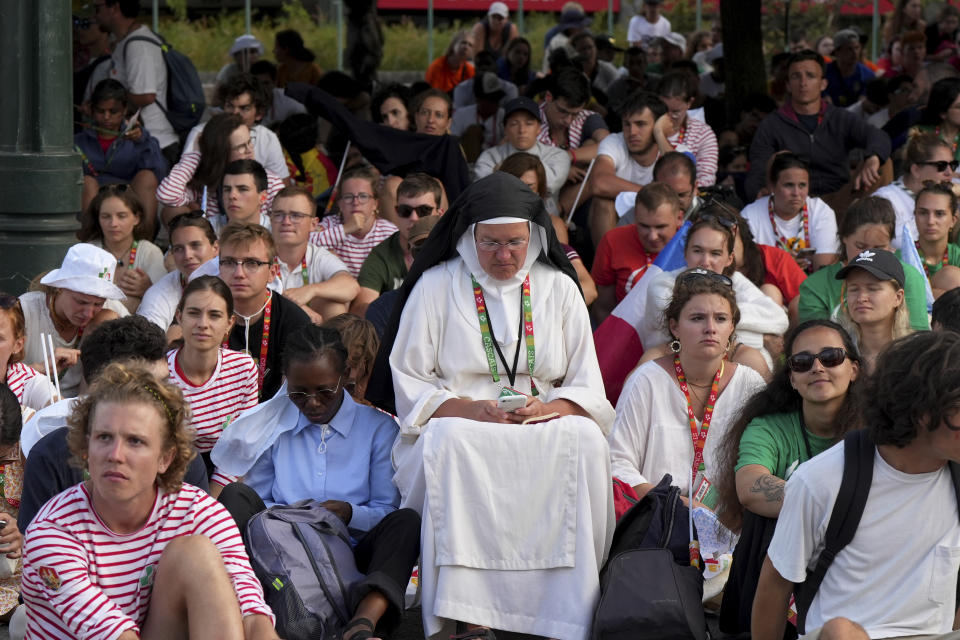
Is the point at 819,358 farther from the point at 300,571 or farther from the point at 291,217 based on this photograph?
the point at 291,217

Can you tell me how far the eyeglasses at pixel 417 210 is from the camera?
755cm

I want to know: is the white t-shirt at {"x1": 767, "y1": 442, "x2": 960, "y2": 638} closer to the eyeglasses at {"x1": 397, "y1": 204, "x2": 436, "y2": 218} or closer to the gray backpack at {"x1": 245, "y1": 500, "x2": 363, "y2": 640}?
the gray backpack at {"x1": 245, "y1": 500, "x2": 363, "y2": 640}

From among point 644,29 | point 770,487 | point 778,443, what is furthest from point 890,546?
point 644,29

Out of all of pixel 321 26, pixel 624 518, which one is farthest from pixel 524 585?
pixel 321 26

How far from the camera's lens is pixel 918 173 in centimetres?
864

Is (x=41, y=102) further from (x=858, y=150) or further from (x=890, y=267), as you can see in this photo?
(x=858, y=150)

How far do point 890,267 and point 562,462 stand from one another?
2.00 meters

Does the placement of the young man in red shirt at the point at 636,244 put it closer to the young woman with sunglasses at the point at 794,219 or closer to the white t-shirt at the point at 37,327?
the young woman with sunglasses at the point at 794,219

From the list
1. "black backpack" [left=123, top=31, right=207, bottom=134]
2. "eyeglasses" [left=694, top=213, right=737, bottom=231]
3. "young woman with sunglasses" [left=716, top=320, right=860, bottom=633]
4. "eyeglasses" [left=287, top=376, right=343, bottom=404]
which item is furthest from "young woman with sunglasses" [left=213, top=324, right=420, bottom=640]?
"black backpack" [left=123, top=31, right=207, bottom=134]

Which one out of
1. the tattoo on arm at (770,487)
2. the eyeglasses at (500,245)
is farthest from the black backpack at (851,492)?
the eyeglasses at (500,245)

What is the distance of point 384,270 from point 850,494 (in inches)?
172

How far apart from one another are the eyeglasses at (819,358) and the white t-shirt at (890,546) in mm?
874

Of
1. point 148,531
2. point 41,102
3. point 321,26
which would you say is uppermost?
point 321,26

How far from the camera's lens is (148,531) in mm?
3992
